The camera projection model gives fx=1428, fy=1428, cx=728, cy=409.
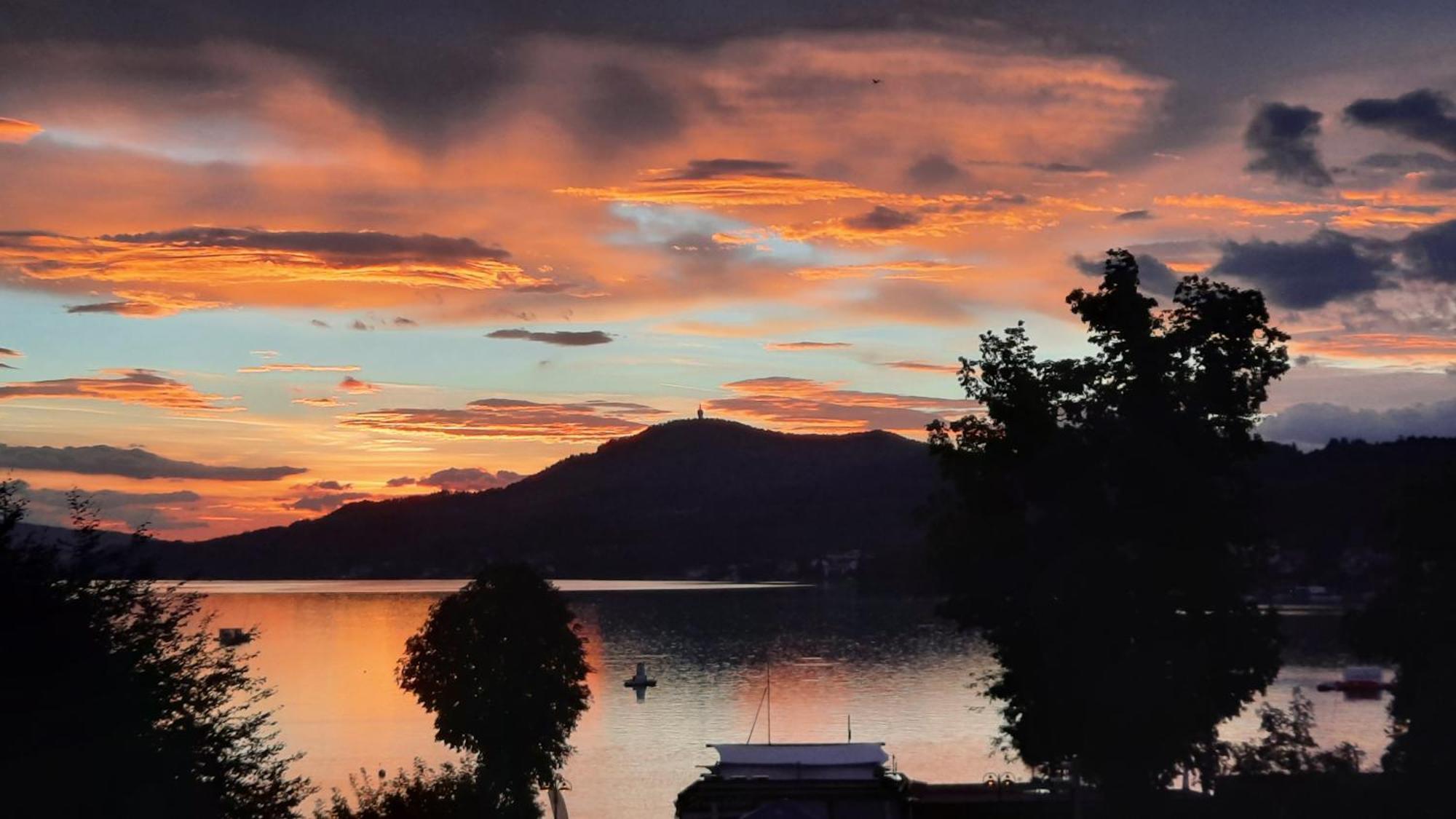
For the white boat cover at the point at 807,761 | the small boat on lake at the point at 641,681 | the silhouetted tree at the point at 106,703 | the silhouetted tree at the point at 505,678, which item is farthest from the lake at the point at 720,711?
the silhouetted tree at the point at 106,703

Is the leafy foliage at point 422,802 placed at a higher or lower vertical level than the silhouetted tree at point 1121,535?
lower

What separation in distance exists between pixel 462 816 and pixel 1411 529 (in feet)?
118

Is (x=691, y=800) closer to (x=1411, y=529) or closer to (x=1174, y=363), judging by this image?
(x=1174, y=363)

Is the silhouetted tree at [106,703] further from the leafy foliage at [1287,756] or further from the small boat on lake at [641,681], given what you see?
the small boat on lake at [641,681]

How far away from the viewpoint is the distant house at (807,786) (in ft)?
148

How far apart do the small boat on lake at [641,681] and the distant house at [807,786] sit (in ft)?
278

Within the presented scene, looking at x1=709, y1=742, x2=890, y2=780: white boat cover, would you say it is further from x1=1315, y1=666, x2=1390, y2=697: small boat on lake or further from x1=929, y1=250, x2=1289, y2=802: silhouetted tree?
x1=1315, y1=666, x2=1390, y2=697: small boat on lake

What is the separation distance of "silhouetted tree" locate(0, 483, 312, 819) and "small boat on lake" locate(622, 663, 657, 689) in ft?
310

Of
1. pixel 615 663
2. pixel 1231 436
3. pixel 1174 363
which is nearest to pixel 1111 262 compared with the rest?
pixel 1174 363

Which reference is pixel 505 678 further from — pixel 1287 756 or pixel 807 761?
pixel 1287 756

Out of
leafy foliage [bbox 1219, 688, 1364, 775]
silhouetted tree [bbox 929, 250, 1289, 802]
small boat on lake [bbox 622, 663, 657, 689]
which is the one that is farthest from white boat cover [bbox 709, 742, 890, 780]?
small boat on lake [bbox 622, 663, 657, 689]

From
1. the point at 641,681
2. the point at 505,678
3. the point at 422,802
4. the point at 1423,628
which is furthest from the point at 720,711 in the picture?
the point at 1423,628

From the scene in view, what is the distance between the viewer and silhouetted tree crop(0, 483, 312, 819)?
3169cm

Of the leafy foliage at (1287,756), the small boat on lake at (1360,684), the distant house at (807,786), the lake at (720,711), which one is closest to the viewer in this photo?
the distant house at (807,786)
